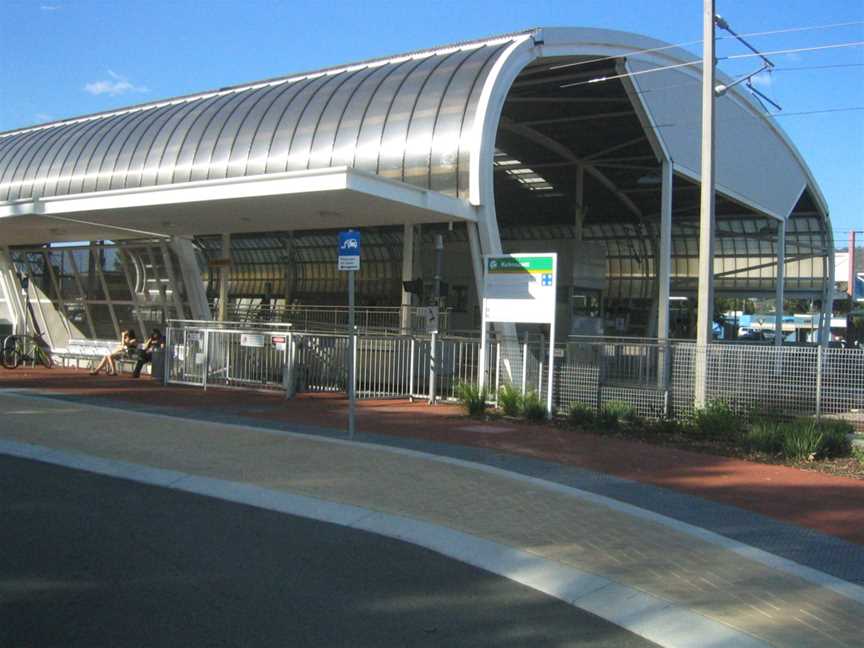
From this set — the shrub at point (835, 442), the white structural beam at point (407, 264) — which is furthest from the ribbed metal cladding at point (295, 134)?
the shrub at point (835, 442)

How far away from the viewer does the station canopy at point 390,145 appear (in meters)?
19.5

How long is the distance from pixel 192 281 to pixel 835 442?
57.6 feet

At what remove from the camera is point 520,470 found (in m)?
10.5

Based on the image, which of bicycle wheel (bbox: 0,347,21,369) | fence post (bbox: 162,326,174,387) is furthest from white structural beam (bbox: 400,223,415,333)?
bicycle wheel (bbox: 0,347,21,369)

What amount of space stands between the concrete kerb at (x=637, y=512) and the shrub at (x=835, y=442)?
4.68m

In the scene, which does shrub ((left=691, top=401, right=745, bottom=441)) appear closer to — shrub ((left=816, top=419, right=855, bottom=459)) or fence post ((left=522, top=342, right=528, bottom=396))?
shrub ((left=816, top=419, right=855, bottom=459))

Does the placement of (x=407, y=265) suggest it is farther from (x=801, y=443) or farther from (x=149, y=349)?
(x=801, y=443)

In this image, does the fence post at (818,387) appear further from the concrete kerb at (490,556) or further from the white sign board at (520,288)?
the concrete kerb at (490,556)

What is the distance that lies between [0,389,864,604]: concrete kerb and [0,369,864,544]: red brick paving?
118 centimetres

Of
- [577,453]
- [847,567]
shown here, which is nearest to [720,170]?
[577,453]

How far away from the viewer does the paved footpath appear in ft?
18.4

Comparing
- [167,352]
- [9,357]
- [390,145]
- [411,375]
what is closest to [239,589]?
[411,375]

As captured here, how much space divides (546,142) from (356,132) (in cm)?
1296

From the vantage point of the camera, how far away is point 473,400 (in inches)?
614
